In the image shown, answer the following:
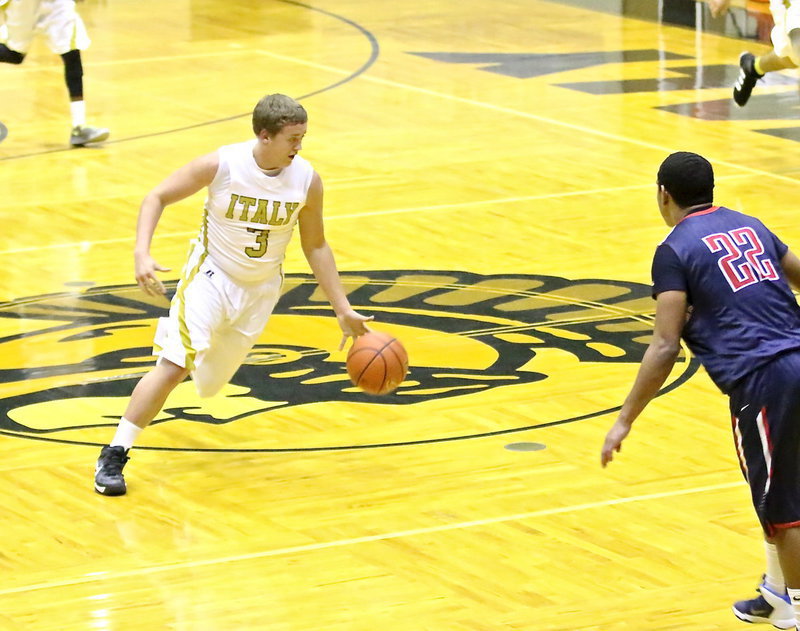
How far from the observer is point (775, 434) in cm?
466

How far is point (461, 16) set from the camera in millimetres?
19547

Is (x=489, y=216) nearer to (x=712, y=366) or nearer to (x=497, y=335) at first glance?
(x=497, y=335)

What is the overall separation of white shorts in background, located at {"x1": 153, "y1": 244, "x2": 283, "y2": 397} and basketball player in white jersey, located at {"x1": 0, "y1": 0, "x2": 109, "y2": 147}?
6799 mm

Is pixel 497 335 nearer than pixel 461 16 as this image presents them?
Yes

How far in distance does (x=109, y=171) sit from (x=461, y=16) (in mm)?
8031

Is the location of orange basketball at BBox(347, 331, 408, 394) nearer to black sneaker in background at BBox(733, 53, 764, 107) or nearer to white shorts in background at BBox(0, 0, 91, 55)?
white shorts in background at BBox(0, 0, 91, 55)

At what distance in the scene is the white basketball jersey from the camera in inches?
251

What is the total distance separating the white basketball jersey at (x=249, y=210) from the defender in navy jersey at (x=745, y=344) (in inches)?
78.0

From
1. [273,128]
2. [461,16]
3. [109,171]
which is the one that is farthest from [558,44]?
[273,128]

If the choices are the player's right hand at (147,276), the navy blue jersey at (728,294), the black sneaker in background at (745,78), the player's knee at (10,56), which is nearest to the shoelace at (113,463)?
the player's right hand at (147,276)

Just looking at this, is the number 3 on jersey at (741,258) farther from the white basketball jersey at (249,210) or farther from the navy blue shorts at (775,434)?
the white basketball jersey at (249,210)

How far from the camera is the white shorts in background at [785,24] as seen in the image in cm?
1145

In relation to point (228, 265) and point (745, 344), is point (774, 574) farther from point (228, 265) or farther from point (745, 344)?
point (228, 265)

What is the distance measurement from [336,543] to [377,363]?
0.78 meters
